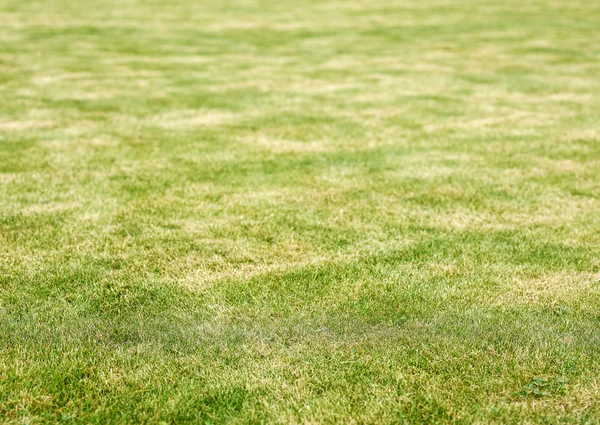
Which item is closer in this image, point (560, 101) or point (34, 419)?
point (34, 419)

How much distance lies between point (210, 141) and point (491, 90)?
7.01 metres

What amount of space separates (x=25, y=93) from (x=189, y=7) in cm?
1995

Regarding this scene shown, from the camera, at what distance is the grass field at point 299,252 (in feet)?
12.1

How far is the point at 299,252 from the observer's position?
18.1 feet

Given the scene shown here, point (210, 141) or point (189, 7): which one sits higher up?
point (189, 7)

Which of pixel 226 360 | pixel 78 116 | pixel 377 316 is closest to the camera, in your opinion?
pixel 226 360

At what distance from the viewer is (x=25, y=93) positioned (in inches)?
Result: 490

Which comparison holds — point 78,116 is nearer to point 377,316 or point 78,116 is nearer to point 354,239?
point 354,239

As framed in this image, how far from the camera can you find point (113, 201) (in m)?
6.78

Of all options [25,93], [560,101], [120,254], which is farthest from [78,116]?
[560,101]

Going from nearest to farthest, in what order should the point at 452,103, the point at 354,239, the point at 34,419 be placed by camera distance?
1. the point at 34,419
2. the point at 354,239
3. the point at 452,103

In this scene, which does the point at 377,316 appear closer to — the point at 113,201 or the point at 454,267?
the point at 454,267

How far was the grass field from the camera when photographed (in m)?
3.69

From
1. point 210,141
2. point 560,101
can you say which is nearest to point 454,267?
point 210,141
